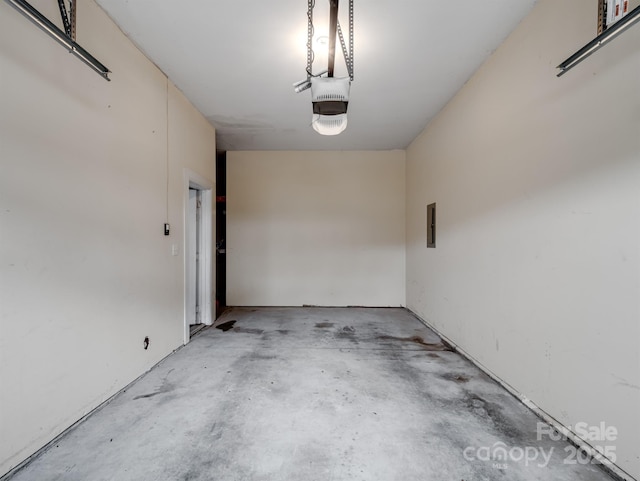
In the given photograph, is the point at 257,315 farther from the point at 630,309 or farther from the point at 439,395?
the point at 630,309

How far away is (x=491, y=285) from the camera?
264cm

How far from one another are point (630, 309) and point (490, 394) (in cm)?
127

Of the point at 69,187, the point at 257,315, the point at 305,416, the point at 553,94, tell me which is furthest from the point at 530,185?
the point at 257,315

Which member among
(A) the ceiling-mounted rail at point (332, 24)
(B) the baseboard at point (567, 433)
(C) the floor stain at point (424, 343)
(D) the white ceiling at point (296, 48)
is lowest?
(C) the floor stain at point (424, 343)

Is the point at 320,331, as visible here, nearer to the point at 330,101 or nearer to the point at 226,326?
the point at 226,326

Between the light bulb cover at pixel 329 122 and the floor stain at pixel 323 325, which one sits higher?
the light bulb cover at pixel 329 122

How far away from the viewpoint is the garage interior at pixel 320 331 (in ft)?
5.05

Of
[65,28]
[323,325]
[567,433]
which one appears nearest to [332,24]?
[65,28]

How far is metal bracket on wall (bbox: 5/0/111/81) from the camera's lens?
1.41 m

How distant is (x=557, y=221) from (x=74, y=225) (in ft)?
10.4

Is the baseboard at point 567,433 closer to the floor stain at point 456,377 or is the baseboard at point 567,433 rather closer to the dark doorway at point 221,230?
the floor stain at point 456,377

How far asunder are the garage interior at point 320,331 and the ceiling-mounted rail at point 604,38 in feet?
0.33

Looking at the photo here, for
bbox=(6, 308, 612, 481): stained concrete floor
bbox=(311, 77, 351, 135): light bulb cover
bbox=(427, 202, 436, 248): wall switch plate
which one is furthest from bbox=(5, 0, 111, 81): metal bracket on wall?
bbox=(427, 202, 436, 248): wall switch plate

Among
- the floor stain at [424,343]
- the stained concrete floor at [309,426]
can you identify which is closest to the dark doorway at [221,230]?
the stained concrete floor at [309,426]
